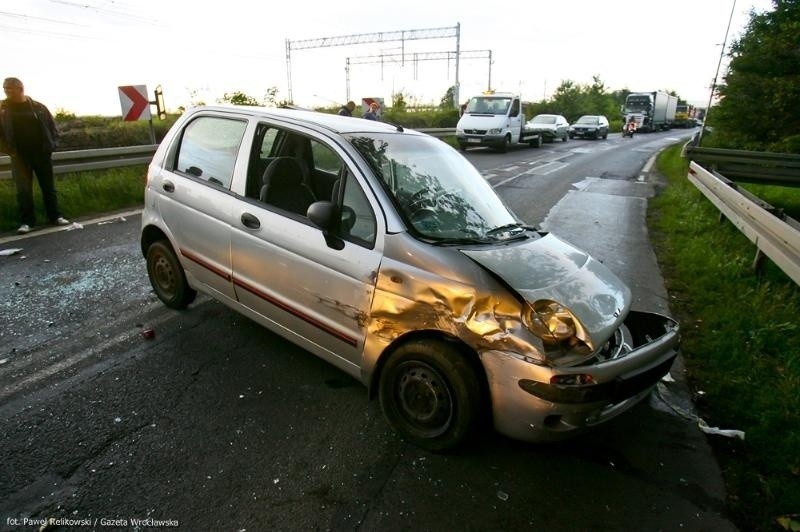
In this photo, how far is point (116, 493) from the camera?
93.8 inches

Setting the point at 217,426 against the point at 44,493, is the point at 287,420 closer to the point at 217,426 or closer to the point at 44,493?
the point at 217,426

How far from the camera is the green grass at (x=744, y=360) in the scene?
2651 mm

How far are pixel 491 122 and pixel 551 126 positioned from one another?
9.25 m

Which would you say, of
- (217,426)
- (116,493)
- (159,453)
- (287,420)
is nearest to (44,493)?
(116,493)

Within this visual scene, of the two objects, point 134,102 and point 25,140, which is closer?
point 25,140

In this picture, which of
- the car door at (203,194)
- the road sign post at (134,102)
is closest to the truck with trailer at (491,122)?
the road sign post at (134,102)

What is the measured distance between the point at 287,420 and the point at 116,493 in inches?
36.5

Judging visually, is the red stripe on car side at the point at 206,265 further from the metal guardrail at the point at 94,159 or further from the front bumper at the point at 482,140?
the front bumper at the point at 482,140

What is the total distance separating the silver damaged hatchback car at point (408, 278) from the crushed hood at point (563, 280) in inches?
0.5

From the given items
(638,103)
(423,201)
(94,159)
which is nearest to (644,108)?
(638,103)

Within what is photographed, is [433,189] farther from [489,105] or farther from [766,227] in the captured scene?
[489,105]

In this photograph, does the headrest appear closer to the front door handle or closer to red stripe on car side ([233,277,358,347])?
the front door handle

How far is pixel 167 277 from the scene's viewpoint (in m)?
4.39

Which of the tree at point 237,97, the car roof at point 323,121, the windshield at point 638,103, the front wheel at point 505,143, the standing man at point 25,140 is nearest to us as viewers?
the car roof at point 323,121
